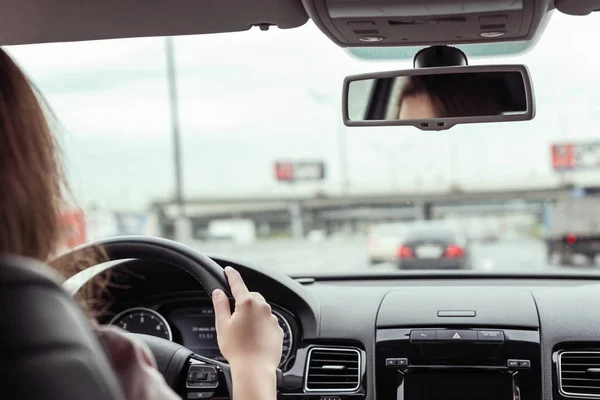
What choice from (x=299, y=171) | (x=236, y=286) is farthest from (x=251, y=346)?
(x=299, y=171)

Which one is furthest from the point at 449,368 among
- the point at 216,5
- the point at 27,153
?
the point at 27,153

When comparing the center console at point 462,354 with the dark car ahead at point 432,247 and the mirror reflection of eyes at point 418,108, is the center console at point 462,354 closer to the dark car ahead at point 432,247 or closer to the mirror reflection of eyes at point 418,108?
the mirror reflection of eyes at point 418,108

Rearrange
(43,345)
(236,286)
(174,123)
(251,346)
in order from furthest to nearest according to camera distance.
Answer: (174,123), (236,286), (251,346), (43,345)

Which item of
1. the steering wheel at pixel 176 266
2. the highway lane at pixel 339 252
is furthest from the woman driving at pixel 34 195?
the highway lane at pixel 339 252

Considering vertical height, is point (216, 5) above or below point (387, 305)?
above

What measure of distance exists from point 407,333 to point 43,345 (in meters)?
2.80

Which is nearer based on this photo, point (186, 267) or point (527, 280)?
point (186, 267)

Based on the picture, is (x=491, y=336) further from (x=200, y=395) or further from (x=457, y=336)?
(x=200, y=395)

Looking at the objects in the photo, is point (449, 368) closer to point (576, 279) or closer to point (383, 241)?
point (576, 279)

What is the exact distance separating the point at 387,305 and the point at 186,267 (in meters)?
1.52

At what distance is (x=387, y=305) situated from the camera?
404 centimetres

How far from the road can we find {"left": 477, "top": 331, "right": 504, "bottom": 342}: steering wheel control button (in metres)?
18.0

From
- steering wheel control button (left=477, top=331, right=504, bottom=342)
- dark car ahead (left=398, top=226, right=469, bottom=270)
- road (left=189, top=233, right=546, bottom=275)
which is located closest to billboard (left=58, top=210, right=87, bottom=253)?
steering wheel control button (left=477, top=331, right=504, bottom=342)

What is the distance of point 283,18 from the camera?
10.4 feet
